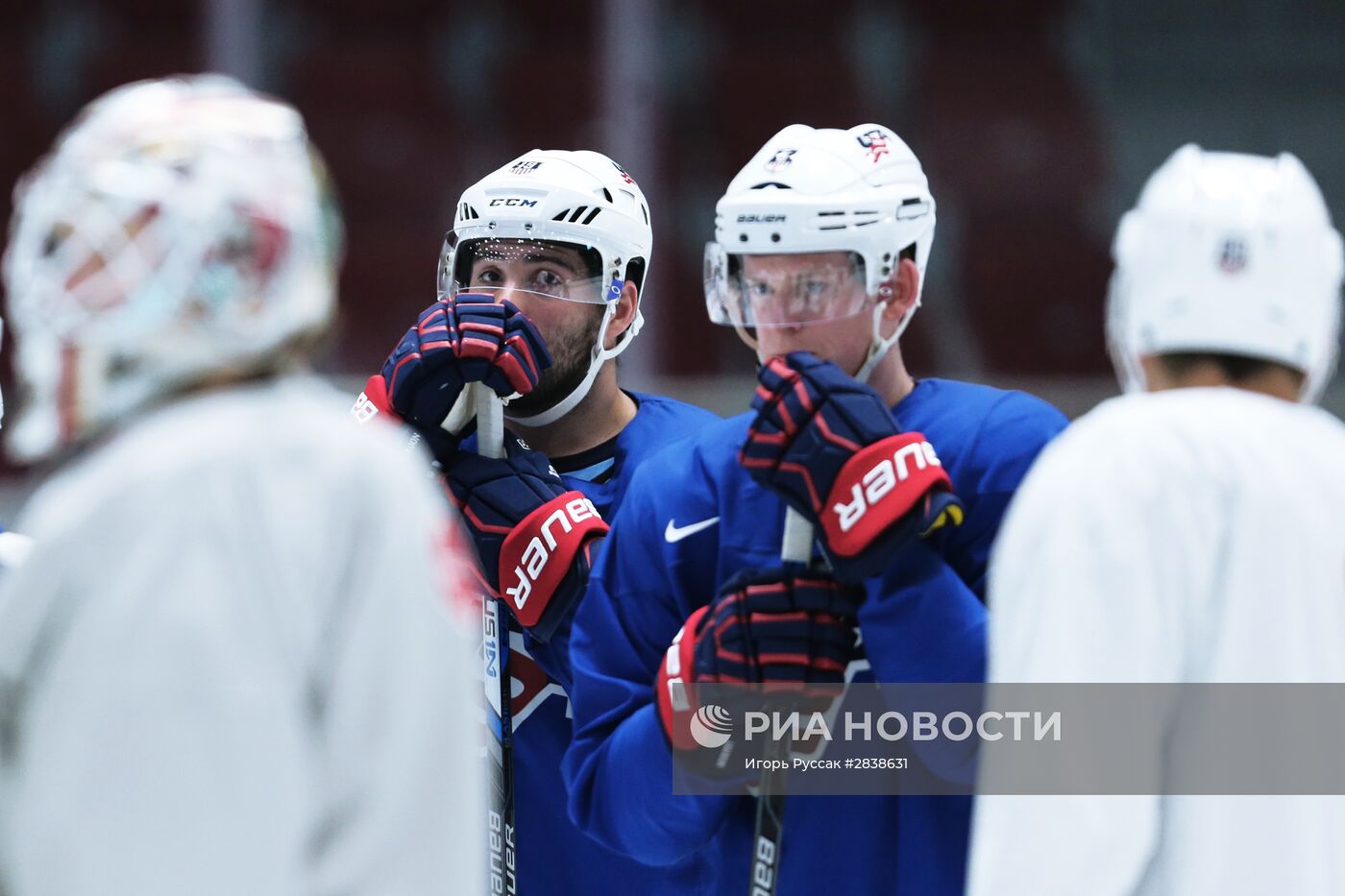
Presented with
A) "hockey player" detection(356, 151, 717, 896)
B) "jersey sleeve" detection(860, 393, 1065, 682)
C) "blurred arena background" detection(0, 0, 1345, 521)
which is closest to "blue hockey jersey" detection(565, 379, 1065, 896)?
"jersey sleeve" detection(860, 393, 1065, 682)

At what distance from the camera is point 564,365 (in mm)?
2664

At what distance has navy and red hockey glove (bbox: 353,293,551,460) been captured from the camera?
245cm

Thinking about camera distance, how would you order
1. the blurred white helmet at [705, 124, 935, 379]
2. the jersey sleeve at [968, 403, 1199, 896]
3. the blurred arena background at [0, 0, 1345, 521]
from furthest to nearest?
the blurred arena background at [0, 0, 1345, 521]
the blurred white helmet at [705, 124, 935, 379]
the jersey sleeve at [968, 403, 1199, 896]

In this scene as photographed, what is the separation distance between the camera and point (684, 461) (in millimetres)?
2184

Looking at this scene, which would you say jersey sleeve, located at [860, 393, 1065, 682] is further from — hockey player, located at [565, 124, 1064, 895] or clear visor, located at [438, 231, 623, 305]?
clear visor, located at [438, 231, 623, 305]

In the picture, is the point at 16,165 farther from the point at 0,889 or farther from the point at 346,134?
the point at 0,889

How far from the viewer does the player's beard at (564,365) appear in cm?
266

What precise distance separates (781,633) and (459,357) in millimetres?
770

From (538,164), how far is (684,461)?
748mm

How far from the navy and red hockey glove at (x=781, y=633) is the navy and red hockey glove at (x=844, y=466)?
5 cm

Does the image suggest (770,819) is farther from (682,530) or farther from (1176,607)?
(1176,607)

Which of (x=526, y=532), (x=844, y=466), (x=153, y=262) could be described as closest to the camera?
(x=153, y=262)

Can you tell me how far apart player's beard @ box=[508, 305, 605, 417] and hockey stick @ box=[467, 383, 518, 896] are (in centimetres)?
8

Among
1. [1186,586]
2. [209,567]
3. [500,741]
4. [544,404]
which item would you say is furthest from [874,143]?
[209,567]
